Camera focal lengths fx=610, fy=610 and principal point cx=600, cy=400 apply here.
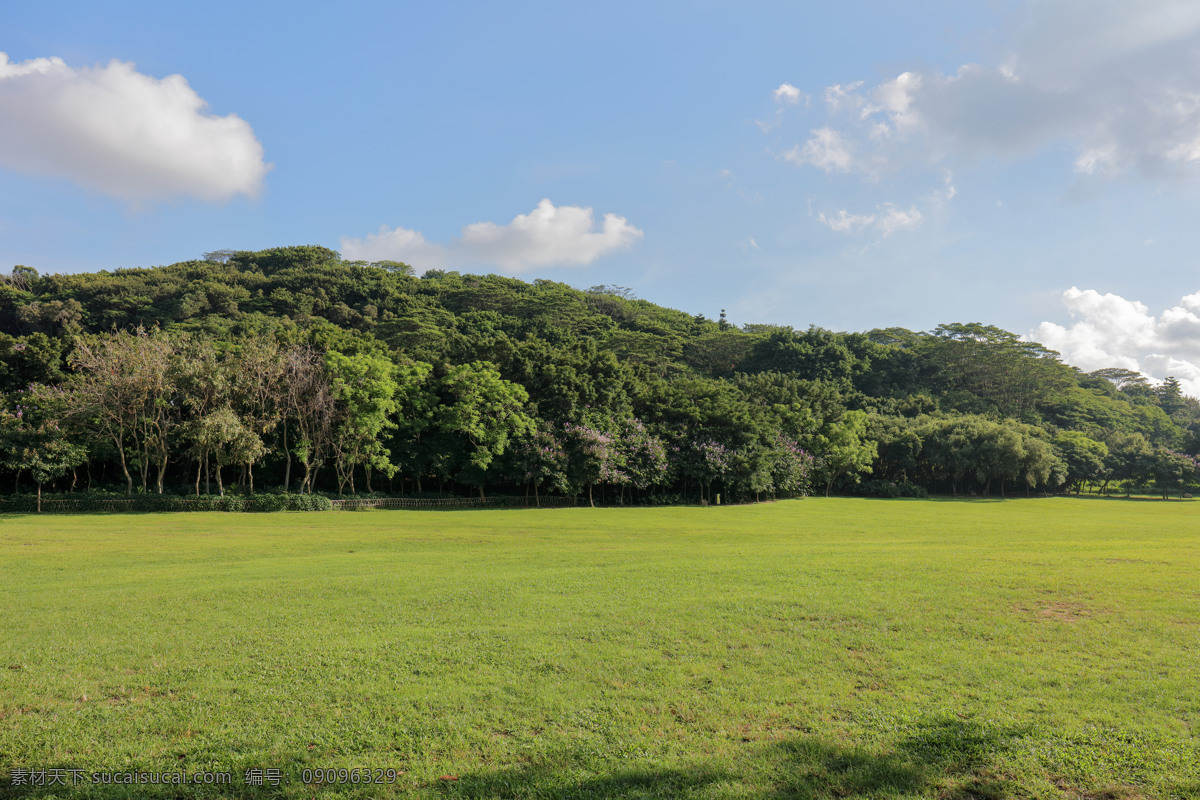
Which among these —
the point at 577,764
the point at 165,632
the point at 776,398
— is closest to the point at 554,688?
the point at 577,764

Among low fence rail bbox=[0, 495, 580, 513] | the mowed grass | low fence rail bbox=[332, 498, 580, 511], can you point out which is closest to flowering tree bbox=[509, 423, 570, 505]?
low fence rail bbox=[332, 498, 580, 511]

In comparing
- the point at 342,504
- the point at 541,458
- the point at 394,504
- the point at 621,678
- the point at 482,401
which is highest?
the point at 482,401

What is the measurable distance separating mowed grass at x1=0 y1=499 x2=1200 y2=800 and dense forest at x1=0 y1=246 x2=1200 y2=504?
23.9m

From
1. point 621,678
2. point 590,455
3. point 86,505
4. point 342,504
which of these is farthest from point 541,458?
point 621,678

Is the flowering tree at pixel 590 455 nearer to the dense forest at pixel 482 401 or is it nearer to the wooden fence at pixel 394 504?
the dense forest at pixel 482 401

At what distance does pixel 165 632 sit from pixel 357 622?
2.90 metres

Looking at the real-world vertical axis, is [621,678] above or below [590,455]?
below

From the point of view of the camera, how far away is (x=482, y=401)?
44312 millimetres

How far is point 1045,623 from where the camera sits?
10508mm

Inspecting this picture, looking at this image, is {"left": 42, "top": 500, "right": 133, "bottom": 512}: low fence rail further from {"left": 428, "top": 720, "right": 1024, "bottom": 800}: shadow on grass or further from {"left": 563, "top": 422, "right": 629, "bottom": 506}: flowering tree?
{"left": 428, "top": 720, "right": 1024, "bottom": 800}: shadow on grass

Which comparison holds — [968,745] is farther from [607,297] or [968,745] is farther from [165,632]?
[607,297]

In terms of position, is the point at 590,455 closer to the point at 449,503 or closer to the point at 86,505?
the point at 449,503

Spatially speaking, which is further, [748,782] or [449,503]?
[449,503]

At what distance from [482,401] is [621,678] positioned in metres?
37.7
